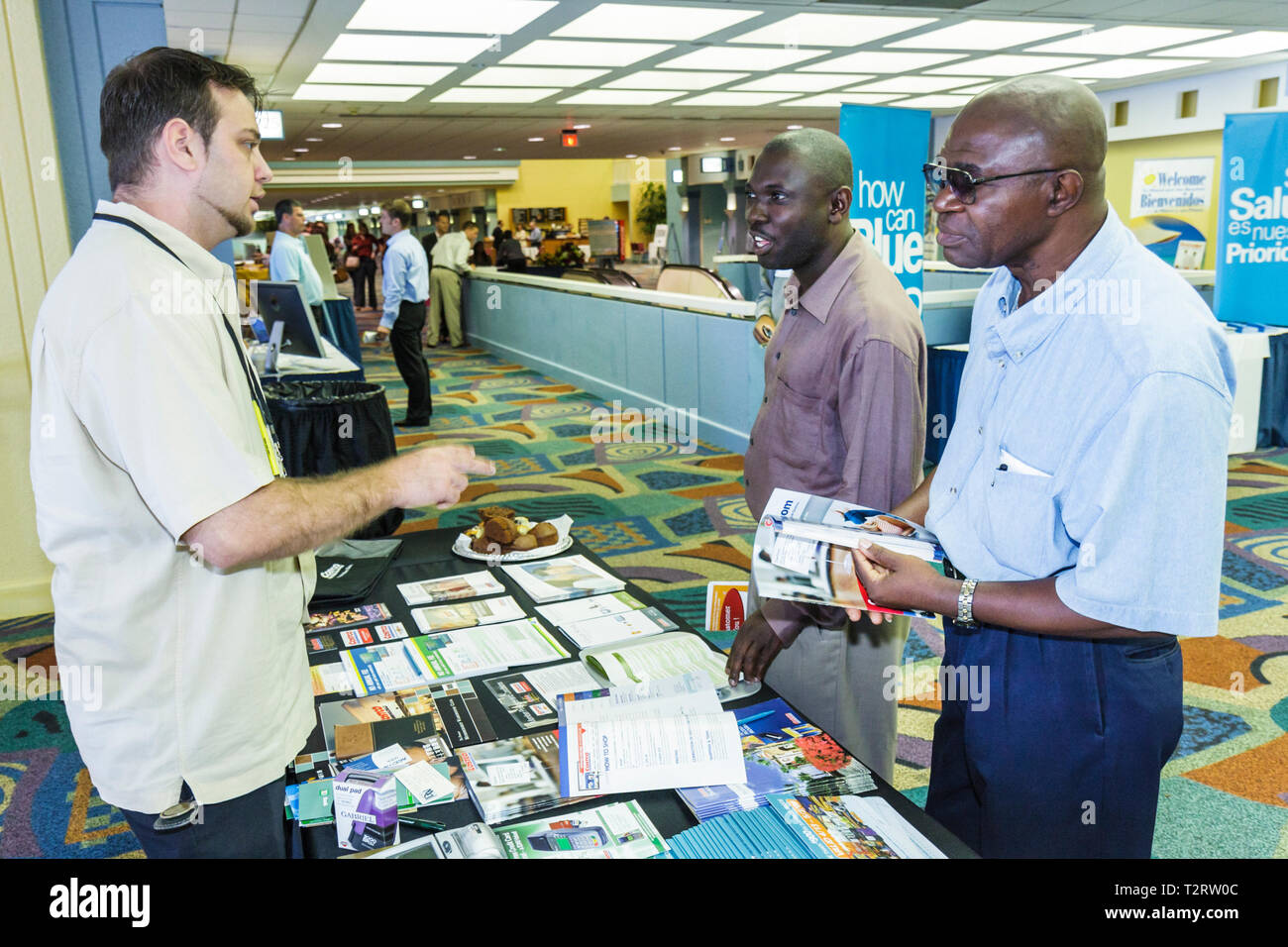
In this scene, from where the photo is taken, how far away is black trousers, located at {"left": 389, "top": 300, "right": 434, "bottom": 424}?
7.58 meters

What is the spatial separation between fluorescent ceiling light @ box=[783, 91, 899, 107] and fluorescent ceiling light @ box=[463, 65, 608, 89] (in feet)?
11.9

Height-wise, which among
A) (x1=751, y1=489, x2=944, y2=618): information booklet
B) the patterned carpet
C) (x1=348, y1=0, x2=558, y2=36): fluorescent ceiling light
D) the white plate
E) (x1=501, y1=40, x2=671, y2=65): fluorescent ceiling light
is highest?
(x1=501, y1=40, x2=671, y2=65): fluorescent ceiling light

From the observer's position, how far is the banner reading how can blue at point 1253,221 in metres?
6.50

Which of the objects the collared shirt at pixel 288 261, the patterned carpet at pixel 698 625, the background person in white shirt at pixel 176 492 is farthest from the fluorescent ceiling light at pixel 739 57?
the background person in white shirt at pixel 176 492

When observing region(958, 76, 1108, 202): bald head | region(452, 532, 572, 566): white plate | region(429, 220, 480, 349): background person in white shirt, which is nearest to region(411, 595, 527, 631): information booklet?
region(452, 532, 572, 566): white plate

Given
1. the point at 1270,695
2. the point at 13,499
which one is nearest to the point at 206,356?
the point at 1270,695

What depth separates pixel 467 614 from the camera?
2041 mm

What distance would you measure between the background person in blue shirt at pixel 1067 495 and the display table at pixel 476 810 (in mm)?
209

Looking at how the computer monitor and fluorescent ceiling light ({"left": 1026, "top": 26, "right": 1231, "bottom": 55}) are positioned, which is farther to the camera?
fluorescent ceiling light ({"left": 1026, "top": 26, "right": 1231, "bottom": 55})

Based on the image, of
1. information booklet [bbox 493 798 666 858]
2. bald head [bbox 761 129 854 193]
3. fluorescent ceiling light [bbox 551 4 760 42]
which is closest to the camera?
information booklet [bbox 493 798 666 858]

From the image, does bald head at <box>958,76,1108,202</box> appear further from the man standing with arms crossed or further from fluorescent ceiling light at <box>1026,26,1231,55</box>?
fluorescent ceiling light at <box>1026,26,1231,55</box>

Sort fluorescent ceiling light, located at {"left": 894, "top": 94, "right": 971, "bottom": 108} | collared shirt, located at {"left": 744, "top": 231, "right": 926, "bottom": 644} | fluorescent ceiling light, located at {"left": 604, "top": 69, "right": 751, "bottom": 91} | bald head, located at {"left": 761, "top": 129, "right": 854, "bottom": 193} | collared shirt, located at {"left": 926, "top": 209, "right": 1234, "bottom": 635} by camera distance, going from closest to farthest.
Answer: collared shirt, located at {"left": 926, "top": 209, "right": 1234, "bottom": 635}, collared shirt, located at {"left": 744, "top": 231, "right": 926, "bottom": 644}, bald head, located at {"left": 761, "top": 129, "right": 854, "bottom": 193}, fluorescent ceiling light, located at {"left": 604, "top": 69, "right": 751, "bottom": 91}, fluorescent ceiling light, located at {"left": 894, "top": 94, "right": 971, "bottom": 108}

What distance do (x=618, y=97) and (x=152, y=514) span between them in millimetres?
11237

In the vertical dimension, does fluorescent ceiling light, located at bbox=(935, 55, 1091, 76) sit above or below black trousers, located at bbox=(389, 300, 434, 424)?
above
